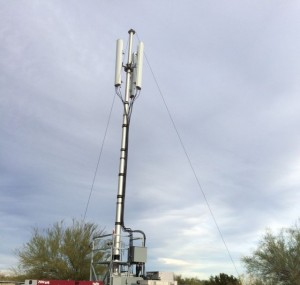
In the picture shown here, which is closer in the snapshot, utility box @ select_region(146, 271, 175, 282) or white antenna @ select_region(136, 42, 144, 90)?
utility box @ select_region(146, 271, 175, 282)

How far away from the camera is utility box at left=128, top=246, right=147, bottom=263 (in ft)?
72.9

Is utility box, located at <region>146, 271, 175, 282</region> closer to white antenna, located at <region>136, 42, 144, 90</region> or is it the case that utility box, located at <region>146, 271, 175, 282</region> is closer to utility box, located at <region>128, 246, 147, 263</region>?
utility box, located at <region>128, 246, 147, 263</region>

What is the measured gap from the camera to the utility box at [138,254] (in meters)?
22.2

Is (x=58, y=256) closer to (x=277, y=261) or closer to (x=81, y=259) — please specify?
(x=81, y=259)

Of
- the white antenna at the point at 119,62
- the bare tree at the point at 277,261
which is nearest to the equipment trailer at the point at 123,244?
the white antenna at the point at 119,62

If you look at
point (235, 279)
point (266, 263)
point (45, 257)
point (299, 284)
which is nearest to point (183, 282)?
point (235, 279)

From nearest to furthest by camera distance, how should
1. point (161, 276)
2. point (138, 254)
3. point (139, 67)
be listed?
point (161, 276), point (138, 254), point (139, 67)

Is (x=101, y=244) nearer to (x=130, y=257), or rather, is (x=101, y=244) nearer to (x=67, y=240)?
(x=67, y=240)

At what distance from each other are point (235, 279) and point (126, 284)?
26759mm

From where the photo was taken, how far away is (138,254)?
880 inches

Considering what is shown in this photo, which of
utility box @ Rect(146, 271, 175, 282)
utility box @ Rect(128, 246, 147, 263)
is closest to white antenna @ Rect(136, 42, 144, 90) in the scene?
utility box @ Rect(128, 246, 147, 263)

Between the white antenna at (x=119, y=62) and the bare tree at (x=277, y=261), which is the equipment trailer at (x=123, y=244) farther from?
the bare tree at (x=277, y=261)

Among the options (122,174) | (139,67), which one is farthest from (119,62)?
(122,174)

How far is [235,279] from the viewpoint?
4484 cm
